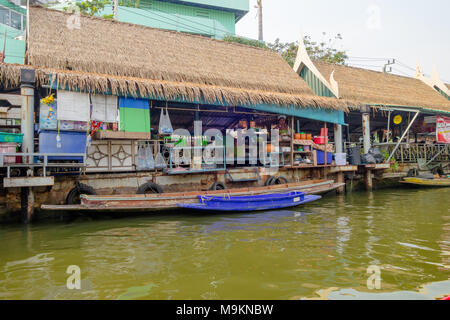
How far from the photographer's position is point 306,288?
382cm

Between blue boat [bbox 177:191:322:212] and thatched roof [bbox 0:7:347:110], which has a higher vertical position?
thatched roof [bbox 0:7:347:110]

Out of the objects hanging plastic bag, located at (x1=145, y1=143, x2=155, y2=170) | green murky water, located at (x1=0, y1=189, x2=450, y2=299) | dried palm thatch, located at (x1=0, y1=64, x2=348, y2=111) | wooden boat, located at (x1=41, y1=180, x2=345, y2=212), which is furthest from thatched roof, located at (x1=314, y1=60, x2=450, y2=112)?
hanging plastic bag, located at (x1=145, y1=143, x2=155, y2=170)

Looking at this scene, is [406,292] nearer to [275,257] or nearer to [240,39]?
[275,257]

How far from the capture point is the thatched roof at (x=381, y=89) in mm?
14826

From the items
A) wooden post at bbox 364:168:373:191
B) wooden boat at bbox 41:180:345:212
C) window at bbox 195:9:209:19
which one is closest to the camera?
wooden boat at bbox 41:180:345:212

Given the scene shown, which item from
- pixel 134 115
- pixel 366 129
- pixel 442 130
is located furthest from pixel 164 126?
pixel 442 130

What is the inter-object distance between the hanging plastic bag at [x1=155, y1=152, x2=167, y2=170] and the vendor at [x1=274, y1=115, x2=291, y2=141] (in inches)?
187

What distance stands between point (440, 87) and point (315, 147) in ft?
42.7

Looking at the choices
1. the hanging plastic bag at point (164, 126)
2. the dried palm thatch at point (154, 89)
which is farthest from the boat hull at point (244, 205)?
the dried palm thatch at point (154, 89)

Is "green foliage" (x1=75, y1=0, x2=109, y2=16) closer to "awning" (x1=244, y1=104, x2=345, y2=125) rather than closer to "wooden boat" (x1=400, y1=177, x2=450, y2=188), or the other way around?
"awning" (x1=244, y1=104, x2=345, y2=125)

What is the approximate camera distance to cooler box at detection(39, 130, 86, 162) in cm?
823

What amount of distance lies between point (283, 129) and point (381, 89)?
23.8ft

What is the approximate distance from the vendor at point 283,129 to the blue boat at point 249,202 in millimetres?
2616

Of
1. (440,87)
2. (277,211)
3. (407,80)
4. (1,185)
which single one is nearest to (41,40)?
(1,185)
